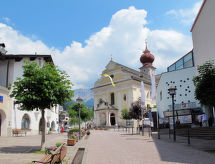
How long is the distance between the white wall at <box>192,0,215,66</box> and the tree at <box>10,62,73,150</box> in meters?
16.3

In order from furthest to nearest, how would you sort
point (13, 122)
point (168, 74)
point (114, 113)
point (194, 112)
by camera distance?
point (114, 113) < point (168, 74) < point (194, 112) < point (13, 122)

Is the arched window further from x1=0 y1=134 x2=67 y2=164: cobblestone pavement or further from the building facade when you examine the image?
the building facade

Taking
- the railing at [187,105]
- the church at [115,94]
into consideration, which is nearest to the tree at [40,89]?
the railing at [187,105]

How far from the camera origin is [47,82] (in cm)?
1166

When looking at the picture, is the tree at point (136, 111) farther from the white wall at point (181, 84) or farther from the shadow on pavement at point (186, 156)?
the shadow on pavement at point (186, 156)

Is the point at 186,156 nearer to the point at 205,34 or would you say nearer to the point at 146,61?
the point at 205,34

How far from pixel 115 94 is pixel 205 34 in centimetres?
3668

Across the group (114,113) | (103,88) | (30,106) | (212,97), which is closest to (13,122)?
(30,106)

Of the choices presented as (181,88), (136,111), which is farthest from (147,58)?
(136,111)

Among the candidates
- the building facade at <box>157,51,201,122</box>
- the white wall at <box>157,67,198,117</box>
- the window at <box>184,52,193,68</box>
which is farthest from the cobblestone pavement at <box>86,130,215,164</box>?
the window at <box>184,52,193,68</box>

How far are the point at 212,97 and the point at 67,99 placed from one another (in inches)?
308

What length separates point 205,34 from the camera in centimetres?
2417

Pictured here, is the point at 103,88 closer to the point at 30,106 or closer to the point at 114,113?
the point at 114,113

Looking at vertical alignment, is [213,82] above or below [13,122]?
above
